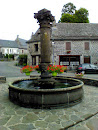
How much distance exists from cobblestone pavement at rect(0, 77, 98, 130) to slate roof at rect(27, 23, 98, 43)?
63.7ft

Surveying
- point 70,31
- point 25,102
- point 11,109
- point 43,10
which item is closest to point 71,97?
point 25,102

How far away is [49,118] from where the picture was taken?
4254 millimetres

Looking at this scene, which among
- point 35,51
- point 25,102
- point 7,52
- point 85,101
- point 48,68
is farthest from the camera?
point 7,52

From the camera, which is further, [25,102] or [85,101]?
[85,101]

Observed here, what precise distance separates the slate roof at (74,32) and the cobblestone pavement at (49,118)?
19413 millimetres

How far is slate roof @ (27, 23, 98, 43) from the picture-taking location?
24.0 m

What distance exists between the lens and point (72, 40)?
78.7 ft

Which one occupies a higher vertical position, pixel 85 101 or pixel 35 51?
pixel 35 51

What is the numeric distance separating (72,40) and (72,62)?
421cm

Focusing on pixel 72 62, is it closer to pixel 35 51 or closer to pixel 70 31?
pixel 70 31

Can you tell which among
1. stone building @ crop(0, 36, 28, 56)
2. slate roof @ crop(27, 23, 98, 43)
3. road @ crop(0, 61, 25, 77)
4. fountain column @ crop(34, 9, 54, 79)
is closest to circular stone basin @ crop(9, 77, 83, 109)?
fountain column @ crop(34, 9, 54, 79)

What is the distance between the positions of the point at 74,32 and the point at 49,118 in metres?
23.1

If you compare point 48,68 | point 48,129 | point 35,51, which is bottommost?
point 48,129

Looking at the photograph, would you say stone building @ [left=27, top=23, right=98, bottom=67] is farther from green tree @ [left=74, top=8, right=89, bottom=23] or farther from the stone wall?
green tree @ [left=74, top=8, right=89, bottom=23]
